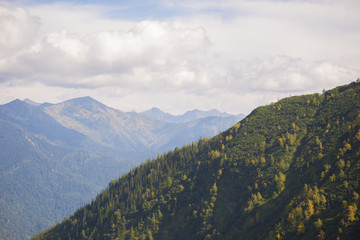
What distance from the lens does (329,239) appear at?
14588cm

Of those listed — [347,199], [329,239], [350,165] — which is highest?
[350,165]

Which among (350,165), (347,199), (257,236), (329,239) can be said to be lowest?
(257,236)

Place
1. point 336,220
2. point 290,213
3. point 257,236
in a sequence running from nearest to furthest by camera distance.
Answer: point 336,220
point 290,213
point 257,236

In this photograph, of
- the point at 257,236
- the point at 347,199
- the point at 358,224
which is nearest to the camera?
the point at 358,224

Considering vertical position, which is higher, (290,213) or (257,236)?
(290,213)

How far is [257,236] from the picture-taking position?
194 metres

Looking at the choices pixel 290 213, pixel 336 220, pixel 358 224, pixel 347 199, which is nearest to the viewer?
pixel 358 224

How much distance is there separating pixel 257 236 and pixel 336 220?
54482 millimetres

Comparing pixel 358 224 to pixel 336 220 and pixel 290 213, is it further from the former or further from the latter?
pixel 290 213

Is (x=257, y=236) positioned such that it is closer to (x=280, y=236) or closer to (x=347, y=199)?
(x=280, y=236)

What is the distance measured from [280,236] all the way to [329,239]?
112 feet

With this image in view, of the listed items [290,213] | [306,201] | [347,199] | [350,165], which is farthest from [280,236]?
[350,165]

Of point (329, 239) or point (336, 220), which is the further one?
point (336, 220)

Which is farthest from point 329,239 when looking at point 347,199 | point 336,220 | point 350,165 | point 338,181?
point 350,165
